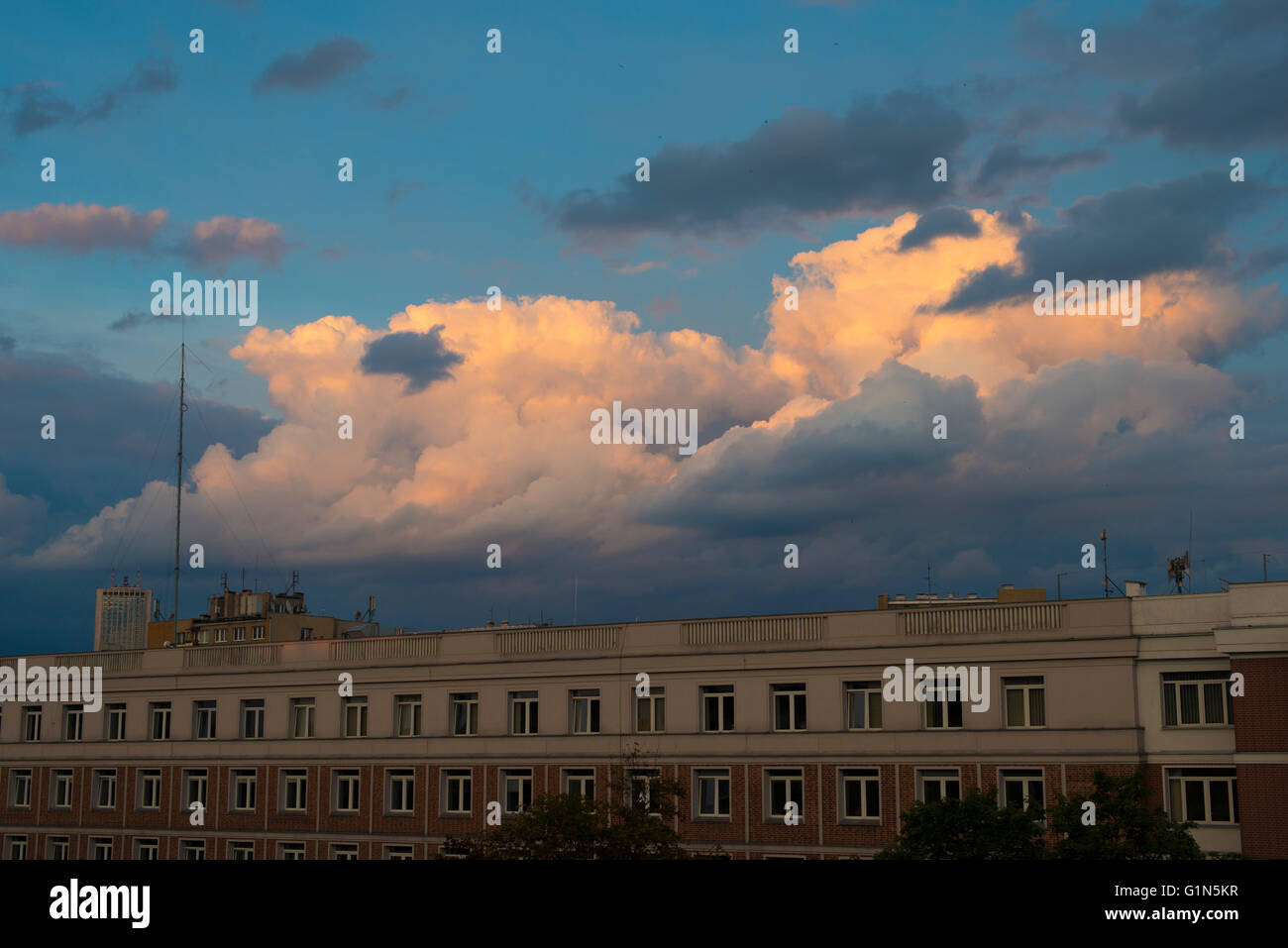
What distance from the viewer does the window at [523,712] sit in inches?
2466

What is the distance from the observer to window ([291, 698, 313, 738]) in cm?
6862

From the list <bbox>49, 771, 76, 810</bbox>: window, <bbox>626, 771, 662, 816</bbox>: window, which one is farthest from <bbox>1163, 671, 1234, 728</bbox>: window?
<bbox>49, 771, 76, 810</bbox>: window

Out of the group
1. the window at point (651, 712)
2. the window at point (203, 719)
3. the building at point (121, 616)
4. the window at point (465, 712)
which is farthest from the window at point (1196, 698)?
the building at point (121, 616)

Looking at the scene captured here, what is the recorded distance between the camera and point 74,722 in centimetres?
7631

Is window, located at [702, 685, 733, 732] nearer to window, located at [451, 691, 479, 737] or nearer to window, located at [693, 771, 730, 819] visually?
window, located at [693, 771, 730, 819]

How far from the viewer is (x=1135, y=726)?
4922 centimetres

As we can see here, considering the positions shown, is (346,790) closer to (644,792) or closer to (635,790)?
(644,792)

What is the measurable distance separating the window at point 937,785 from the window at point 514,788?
719 inches

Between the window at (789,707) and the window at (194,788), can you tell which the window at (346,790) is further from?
the window at (789,707)

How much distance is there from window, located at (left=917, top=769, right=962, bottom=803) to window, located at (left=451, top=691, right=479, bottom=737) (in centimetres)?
2158

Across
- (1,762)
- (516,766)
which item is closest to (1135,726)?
(516,766)
